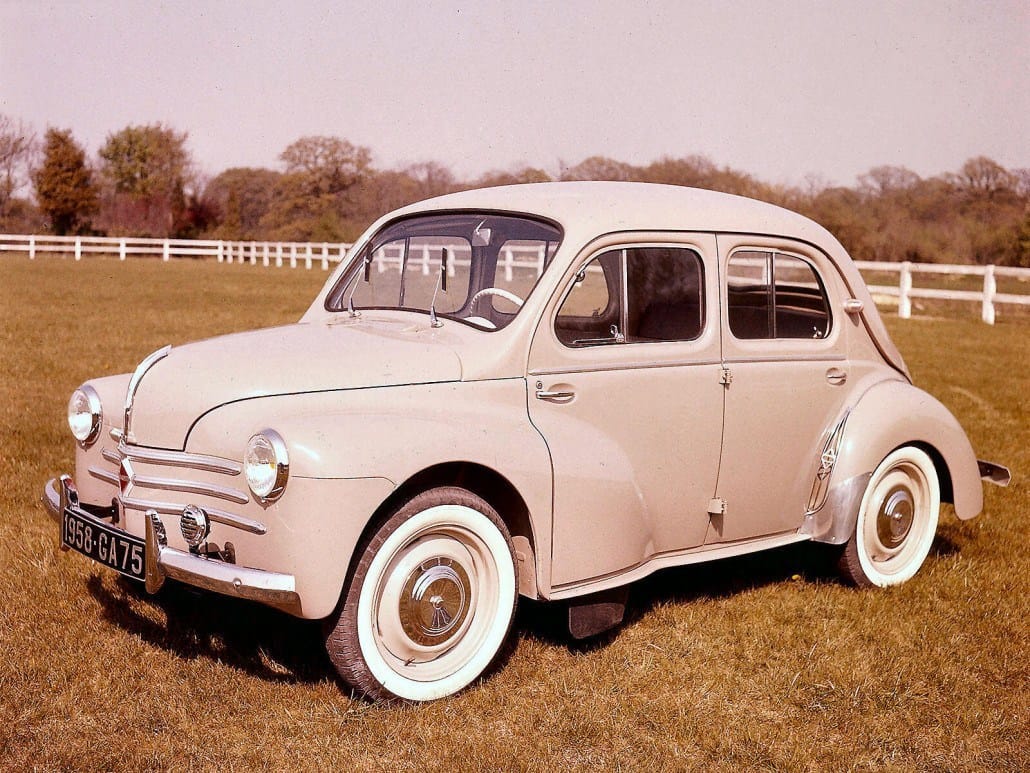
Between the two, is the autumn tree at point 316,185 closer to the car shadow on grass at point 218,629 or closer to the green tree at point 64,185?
the green tree at point 64,185

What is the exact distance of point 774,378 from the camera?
5.35m

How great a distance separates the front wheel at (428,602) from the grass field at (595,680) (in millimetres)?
120

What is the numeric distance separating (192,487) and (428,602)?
940mm

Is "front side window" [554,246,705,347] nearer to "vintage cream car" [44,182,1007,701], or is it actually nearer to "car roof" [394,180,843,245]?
"vintage cream car" [44,182,1007,701]

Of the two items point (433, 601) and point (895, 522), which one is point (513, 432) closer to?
point (433, 601)

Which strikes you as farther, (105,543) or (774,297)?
(774,297)

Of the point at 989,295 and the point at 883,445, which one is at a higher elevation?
the point at 989,295

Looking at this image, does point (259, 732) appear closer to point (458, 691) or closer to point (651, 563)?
point (458, 691)

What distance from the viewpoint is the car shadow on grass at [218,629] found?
15.1 ft

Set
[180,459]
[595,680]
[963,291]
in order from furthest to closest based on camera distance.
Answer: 1. [963,291]
2. [595,680]
3. [180,459]

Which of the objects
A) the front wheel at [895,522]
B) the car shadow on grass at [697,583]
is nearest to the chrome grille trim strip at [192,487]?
the car shadow on grass at [697,583]

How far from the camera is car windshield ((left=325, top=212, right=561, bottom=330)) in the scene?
15.9 feet

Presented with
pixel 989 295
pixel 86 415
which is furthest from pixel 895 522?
pixel 989 295

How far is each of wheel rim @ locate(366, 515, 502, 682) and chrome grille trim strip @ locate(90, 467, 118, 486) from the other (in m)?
1.27
